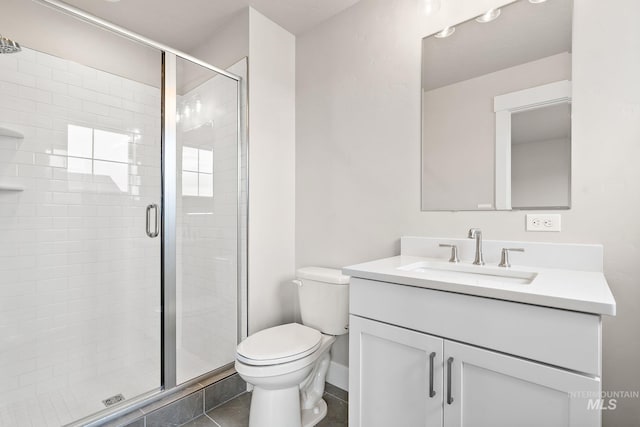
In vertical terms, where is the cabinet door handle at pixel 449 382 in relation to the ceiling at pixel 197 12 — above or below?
below

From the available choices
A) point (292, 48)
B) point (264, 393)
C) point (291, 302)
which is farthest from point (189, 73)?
point (264, 393)

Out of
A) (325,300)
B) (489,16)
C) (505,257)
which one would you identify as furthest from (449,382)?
(489,16)

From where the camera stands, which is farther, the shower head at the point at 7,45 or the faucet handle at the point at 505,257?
the shower head at the point at 7,45

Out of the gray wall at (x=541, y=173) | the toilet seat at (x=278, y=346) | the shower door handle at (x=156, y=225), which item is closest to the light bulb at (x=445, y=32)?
the gray wall at (x=541, y=173)

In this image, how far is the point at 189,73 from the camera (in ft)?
6.24

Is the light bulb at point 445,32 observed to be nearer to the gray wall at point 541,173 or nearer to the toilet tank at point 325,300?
the gray wall at point 541,173

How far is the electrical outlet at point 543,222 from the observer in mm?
1288

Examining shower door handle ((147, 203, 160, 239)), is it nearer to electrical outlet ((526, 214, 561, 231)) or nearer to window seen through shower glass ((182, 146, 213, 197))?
window seen through shower glass ((182, 146, 213, 197))

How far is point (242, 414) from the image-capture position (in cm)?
171

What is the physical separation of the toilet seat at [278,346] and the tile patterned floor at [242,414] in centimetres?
45

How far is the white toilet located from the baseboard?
178 millimetres

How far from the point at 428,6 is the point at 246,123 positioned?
122 cm

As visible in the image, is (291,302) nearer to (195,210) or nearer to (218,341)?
(218,341)

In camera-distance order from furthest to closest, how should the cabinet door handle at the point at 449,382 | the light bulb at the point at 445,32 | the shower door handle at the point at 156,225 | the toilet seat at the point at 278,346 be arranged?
the shower door handle at the point at 156,225, the light bulb at the point at 445,32, the toilet seat at the point at 278,346, the cabinet door handle at the point at 449,382
